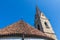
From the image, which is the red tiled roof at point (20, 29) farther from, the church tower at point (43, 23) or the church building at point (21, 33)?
the church tower at point (43, 23)

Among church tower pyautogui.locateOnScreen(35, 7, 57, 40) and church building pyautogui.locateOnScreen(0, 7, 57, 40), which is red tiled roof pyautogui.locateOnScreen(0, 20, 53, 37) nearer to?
church building pyautogui.locateOnScreen(0, 7, 57, 40)

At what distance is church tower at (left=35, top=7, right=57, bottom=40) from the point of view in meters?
26.1

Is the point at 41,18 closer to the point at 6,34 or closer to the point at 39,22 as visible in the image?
the point at 39,22

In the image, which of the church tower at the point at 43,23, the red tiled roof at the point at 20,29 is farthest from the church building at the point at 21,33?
the church tower at the point at 43,23

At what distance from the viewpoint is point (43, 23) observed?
2784 cm

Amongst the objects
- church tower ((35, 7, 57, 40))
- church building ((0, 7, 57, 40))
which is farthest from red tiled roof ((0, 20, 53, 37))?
church tower ((35, 7, 57, 40))

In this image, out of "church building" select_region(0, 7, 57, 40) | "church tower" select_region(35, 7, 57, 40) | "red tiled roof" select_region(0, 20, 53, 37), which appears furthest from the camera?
"church tower" select_region(35, 7, 57, 40)

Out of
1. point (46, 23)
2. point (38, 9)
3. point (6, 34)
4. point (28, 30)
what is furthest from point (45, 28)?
point (6, 34)

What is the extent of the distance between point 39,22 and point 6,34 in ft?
31.0

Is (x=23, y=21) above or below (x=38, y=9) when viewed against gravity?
below

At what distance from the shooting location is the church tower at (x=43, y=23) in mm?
26133

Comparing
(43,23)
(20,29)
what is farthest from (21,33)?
(43,23)

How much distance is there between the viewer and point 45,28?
26.8 metres

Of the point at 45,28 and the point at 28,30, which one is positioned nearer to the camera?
the point at 28,30
